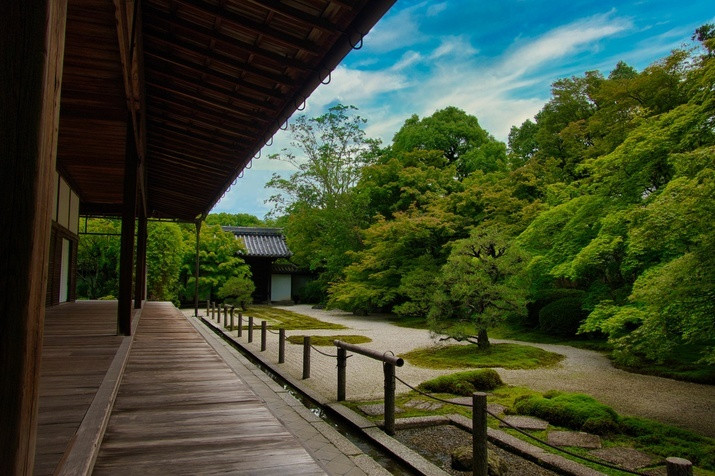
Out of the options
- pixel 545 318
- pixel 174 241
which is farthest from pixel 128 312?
pixel 174 241

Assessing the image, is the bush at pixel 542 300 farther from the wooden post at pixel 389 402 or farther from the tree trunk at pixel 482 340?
the wooden post at pixel 389 402

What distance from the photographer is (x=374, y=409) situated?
5.36m

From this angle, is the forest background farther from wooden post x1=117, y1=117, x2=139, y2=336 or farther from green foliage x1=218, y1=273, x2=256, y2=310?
wooden post x1=117, y1=117, x2=139, y2=336

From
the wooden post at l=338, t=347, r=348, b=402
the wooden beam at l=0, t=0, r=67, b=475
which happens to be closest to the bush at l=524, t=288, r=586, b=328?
the wooden post at l=338, t=347, r=348, b=402

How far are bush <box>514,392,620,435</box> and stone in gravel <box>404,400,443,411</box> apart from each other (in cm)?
91

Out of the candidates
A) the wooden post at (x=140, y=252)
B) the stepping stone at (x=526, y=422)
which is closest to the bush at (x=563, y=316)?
the stepping stone at (x=526, y=422)

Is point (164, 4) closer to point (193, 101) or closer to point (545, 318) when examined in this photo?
point (193, 101)

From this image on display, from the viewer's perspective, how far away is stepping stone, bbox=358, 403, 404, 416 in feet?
17.2

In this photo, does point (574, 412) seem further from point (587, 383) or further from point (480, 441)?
point (587, 383)

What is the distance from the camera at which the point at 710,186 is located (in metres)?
4.35

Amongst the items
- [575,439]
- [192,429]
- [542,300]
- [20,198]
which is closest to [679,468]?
[575,439]

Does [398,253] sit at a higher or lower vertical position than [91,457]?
higher

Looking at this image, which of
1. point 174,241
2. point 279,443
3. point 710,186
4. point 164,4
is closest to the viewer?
point 279,443

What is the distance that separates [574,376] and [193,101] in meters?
7.10
